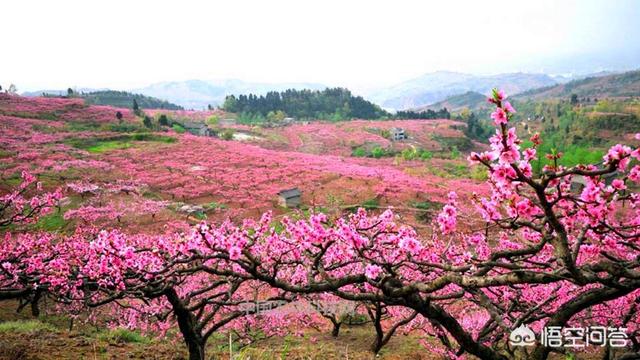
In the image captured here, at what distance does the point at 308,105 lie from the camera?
116250 millimetres

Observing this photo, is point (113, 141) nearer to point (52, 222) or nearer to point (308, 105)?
point (52, 222)

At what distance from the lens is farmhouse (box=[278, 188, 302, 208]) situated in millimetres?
29125

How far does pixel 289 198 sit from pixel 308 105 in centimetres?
8988

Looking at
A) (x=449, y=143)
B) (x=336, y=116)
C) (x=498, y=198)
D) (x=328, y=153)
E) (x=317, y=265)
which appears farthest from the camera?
(x=336, y=116)

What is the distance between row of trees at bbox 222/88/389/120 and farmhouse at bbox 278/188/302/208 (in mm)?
79547

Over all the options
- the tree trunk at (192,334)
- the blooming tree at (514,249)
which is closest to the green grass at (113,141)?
the tree trunk at (192,334)

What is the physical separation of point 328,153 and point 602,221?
209 ft

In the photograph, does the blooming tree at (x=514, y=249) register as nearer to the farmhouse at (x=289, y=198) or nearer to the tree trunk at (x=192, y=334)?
the tree trunk at (x=192, y=334)

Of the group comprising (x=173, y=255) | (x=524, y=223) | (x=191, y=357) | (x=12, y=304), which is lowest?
(x=12, y=304)

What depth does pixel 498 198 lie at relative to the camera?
184 inches

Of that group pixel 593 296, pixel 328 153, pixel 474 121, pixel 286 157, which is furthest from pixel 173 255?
pixel 474 121

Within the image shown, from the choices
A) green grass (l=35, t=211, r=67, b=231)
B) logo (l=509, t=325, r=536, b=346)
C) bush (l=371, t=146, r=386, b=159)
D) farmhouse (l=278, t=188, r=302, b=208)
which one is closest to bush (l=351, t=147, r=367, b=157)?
bush (l=371, t=146, r=386, b=159)

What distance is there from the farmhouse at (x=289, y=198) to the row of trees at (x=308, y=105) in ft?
261

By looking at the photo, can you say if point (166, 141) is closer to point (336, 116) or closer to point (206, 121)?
point (206, 121)
